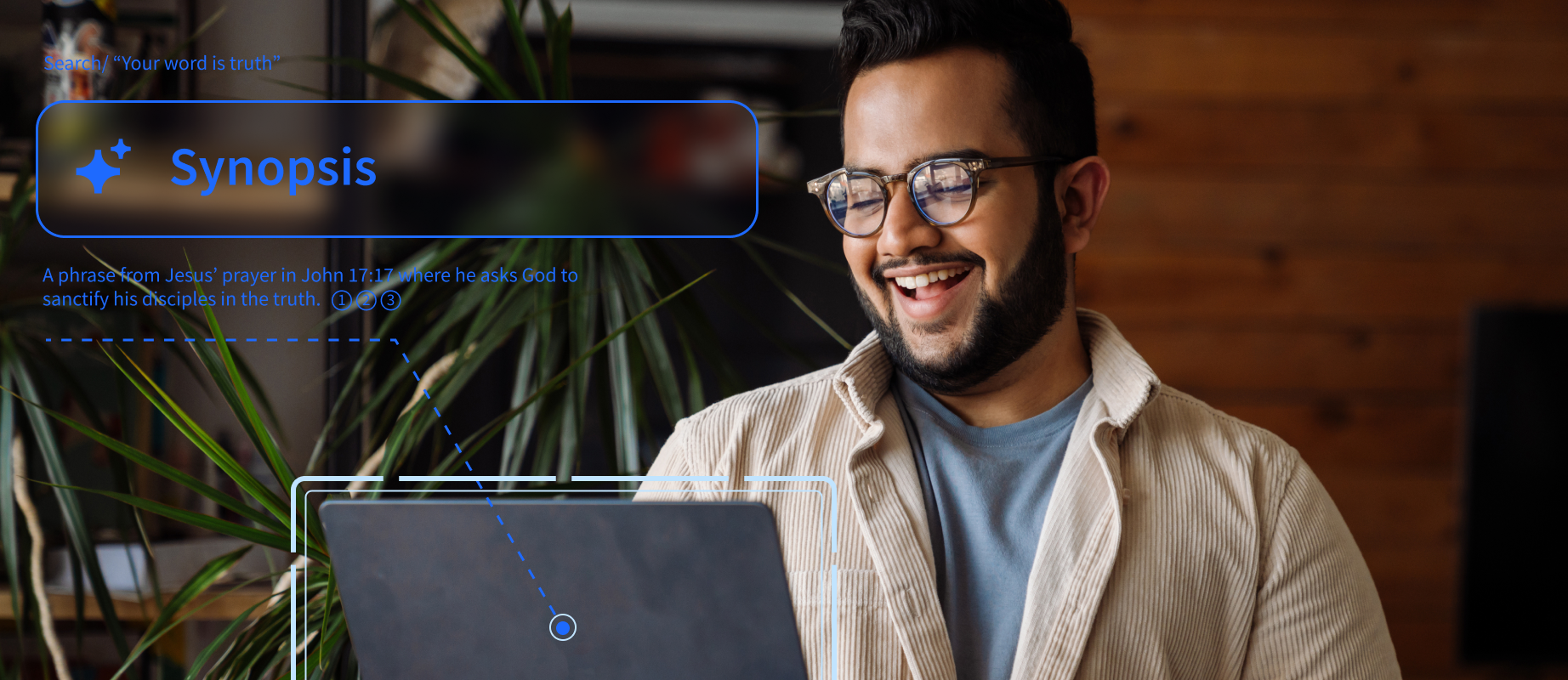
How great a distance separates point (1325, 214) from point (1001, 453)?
1389mm

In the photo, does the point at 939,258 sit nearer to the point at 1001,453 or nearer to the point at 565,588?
the point at 1001,453

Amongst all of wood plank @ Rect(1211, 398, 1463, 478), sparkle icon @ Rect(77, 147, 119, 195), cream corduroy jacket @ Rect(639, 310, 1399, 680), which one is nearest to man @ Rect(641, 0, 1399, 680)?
cream corduroy jacket @ Rect(639, 310, 1399, 680)

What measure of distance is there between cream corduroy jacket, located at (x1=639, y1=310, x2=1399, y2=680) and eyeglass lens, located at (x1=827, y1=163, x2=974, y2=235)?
→ 0.55ft

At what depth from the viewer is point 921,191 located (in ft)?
3.10

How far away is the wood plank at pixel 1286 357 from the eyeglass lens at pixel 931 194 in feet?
3.95

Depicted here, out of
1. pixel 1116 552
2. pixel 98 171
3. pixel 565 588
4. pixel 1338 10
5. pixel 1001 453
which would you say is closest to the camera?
pixel 565 588

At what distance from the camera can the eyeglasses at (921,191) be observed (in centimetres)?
94

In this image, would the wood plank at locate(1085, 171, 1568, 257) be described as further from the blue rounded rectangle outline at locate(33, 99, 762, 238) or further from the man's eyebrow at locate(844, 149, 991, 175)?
the man's eyebrow at locate(844, 149, 991, 175)

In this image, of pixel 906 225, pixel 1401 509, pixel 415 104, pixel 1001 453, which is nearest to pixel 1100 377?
pixel 1001 453

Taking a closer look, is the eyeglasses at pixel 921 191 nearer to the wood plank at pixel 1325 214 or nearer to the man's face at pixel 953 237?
the man's face at pixel 953 237

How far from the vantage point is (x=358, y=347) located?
128 cm

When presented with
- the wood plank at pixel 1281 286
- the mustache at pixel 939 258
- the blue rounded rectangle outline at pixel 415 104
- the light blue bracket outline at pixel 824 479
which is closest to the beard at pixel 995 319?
the mustache at pixel 939 258

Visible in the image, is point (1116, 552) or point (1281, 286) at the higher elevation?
point (1281, 286)

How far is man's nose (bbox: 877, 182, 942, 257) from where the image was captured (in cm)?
95
